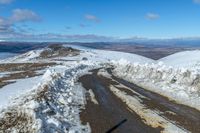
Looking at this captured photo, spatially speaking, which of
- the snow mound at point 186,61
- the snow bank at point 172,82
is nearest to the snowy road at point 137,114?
the snow bank at point 172,82

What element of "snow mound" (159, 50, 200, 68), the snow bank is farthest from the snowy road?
"snow mound" (159, 50, 200, 68)

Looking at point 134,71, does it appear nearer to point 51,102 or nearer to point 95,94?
point 95,94

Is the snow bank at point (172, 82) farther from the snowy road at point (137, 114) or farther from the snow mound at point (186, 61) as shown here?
the snow mound at point (186, 61)

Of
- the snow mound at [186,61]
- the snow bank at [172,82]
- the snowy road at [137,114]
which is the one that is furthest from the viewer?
the snow mound at [186,61]

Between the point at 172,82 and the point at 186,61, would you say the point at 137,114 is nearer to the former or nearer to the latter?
the point at 172,82

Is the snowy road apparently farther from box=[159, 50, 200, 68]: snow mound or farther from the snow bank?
box=[159, 50, 200, 68]: snow mound

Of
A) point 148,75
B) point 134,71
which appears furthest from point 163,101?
point 134,71

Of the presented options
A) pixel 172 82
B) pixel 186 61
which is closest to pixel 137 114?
pixel 172 82
